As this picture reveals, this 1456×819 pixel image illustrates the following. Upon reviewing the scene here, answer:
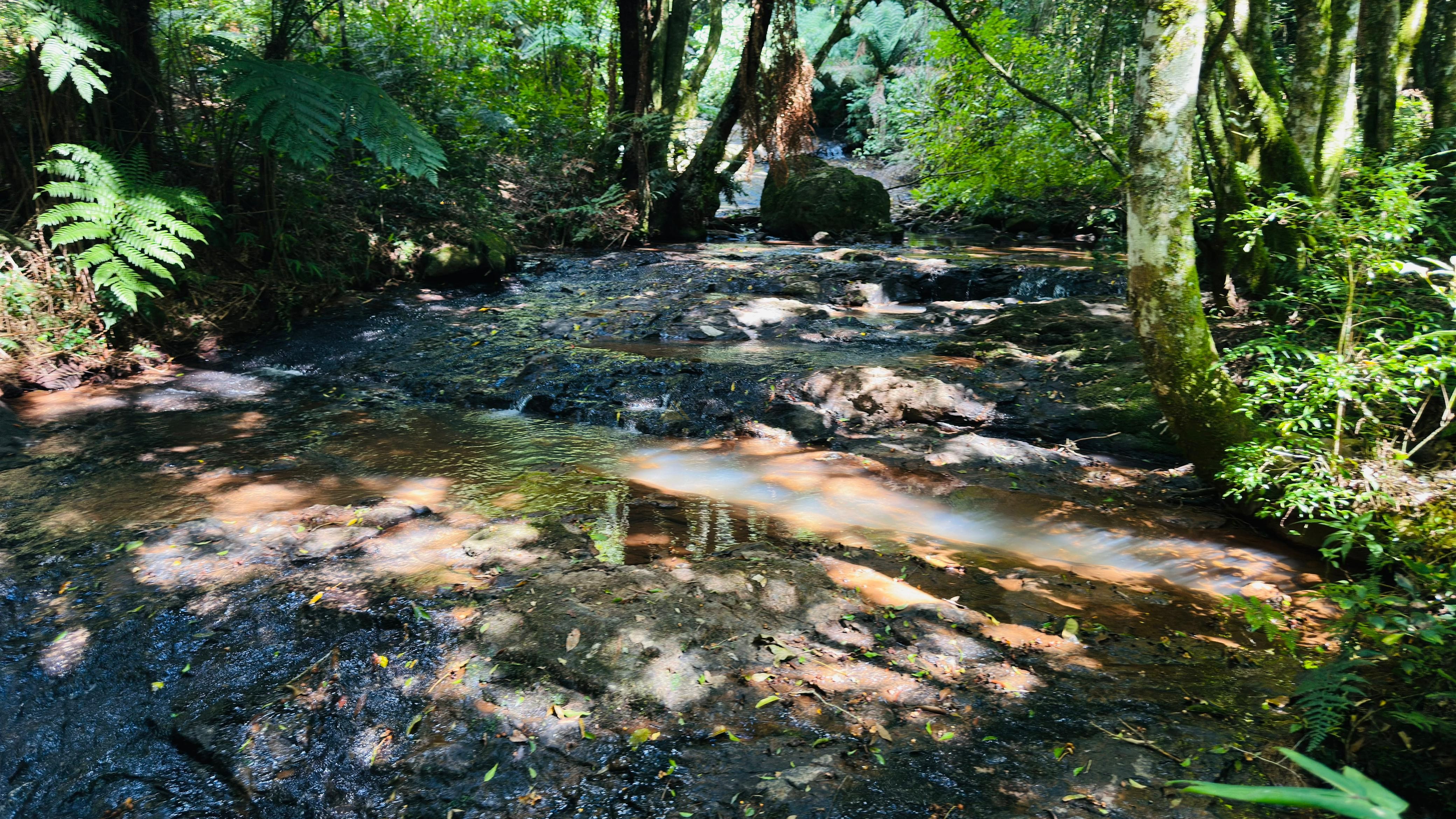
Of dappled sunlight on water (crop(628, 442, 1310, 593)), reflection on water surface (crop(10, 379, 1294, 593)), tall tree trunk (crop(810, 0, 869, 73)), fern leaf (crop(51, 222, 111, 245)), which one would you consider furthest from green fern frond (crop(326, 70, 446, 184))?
tall tree trunk (crop(810, 0, 869, 73))

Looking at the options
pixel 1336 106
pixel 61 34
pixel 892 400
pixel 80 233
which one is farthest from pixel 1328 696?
pixel 61 34

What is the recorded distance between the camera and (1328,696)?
2.37 metres

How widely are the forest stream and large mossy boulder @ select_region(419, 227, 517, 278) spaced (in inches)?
123

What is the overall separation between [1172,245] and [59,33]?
7220 mm

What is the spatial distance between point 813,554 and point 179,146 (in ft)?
23.2

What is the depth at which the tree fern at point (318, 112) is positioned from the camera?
6039 millimetres

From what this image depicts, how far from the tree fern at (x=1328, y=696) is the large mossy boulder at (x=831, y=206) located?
13.9 meters

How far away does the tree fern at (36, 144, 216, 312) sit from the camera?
5.84m

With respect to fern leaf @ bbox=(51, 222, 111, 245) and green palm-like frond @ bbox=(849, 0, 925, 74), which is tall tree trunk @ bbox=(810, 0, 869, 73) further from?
green palm-like frond @ bbox=(849, 0, 925, 74)

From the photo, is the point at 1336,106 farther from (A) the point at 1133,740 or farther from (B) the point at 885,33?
(B) the point at 885,33

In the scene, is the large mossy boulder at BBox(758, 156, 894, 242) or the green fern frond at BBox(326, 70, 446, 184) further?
the large mossy boulder at BBox(758, 156, 894, 242)

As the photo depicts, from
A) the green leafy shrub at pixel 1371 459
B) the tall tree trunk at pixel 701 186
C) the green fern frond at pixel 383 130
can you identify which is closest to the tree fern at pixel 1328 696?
the green leafy shrub at pixel 1371 459

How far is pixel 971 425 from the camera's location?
6094 millimetres

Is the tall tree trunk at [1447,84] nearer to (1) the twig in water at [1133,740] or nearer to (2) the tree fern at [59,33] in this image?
(1) the twig in water at [1133,740]
